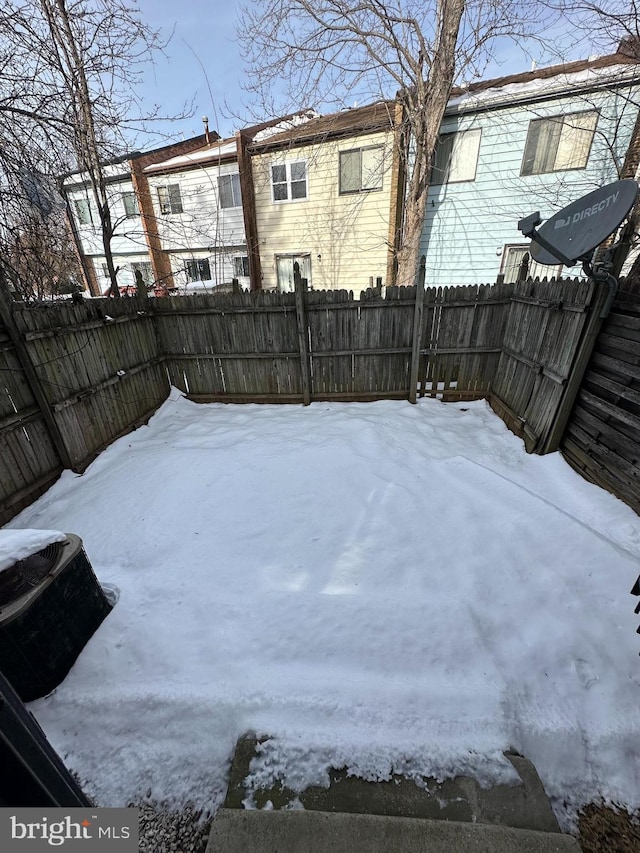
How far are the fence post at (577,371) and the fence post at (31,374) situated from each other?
20.1ft

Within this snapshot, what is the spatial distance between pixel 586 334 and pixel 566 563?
2440mm

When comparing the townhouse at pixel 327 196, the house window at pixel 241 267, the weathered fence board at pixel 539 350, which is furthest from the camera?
the house window at pixel 241 267

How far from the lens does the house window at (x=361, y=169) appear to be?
9578mm

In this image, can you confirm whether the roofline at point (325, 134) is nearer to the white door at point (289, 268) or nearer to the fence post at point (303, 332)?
the white door at point (289, 268)

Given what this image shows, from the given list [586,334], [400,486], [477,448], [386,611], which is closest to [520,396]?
[477,448]

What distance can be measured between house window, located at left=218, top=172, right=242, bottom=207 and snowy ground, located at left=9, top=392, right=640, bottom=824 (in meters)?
11.1

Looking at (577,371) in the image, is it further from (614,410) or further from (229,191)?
(229,191)

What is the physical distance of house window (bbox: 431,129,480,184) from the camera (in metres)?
8.86

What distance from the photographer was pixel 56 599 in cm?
218

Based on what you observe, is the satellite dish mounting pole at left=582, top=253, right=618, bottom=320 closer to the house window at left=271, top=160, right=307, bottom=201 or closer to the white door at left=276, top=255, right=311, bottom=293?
the white door at left=276, top=255, right=311, bottom=293

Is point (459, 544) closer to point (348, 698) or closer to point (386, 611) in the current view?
point (386, 611)

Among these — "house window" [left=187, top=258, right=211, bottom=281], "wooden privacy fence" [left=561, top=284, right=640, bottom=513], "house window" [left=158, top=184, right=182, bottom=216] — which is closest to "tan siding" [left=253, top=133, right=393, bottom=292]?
"house window" [left=187, top=258, right=211, bottom=281]

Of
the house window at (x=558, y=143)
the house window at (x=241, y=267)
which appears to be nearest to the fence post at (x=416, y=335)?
the house window at (x=558, y=143)

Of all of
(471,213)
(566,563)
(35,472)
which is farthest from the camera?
(471,213)
